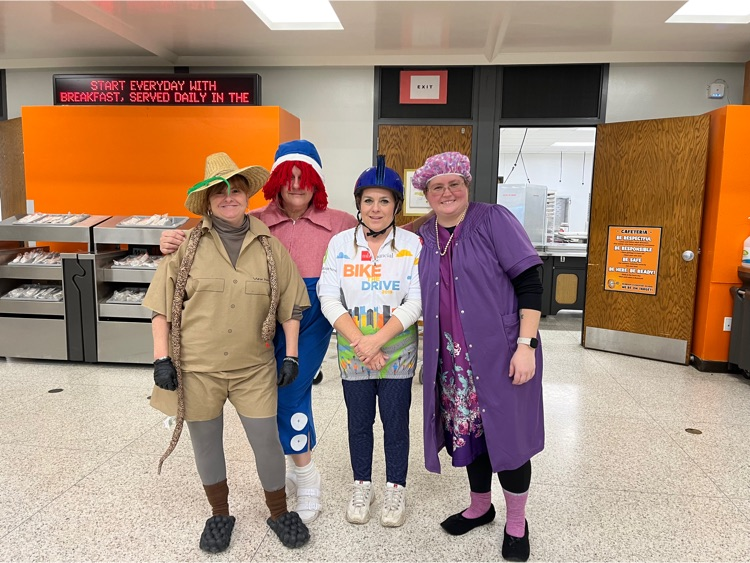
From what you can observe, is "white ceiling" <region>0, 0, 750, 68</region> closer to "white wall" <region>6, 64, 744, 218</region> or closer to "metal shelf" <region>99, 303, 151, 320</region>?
"white wall" <region>6, 64, 744, 218</region>

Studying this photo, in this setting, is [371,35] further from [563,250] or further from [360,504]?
[360,504]

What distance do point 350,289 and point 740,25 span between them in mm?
4434

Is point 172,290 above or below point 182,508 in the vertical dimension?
above

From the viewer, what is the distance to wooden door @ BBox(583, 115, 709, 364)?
4.31m

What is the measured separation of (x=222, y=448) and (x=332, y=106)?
14.3ft

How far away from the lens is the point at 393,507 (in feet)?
6.59

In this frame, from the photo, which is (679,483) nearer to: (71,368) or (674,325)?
(674,325)

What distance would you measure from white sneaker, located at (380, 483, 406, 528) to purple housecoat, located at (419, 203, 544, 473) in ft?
1.60

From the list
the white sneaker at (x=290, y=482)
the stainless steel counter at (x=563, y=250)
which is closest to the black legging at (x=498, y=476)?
the white sneaker at (x=290, y=482)

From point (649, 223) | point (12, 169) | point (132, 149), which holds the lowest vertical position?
point (649, 223)

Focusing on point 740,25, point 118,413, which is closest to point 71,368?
point 118,413

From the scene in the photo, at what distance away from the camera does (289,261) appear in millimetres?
1871

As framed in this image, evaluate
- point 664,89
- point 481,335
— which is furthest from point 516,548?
point 664,89

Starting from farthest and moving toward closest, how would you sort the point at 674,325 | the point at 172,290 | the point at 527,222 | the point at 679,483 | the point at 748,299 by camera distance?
the point at 527,222, the point at 674,325, the point at 748,299, the point at 679,483, the point at 172,290
